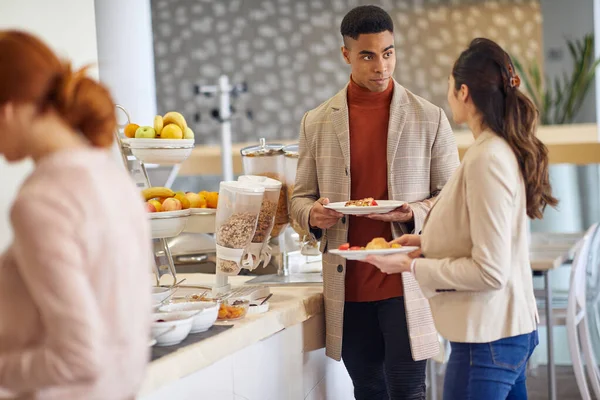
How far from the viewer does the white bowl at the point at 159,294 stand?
222cm

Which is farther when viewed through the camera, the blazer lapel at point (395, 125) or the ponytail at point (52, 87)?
the blazer lapel at point (395, 125)

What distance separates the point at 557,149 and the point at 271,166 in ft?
10.6

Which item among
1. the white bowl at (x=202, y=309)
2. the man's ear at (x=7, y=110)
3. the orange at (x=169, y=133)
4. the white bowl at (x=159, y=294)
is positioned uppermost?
the man's ear at (x=7, y=110)

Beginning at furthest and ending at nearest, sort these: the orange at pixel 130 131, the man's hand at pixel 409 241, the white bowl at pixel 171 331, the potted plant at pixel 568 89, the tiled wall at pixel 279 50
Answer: the tiled wall at pixel 279 50
the potted plant at pixel 568 89
the orange at pixel 130 131
the man's hand at pixel 409 241
the white bowl at pixel 171 331

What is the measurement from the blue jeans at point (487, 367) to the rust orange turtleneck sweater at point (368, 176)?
0.55 m

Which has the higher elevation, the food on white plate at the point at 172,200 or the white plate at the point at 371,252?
the food on white plate at the point at 172,200

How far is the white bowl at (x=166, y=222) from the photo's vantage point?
2.27m

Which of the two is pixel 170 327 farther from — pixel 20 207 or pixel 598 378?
pixel 598 378

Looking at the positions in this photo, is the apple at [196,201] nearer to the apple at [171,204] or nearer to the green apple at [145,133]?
the apple at [171,204]

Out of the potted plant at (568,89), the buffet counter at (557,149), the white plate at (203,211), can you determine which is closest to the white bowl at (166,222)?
the white plate at (203,211)

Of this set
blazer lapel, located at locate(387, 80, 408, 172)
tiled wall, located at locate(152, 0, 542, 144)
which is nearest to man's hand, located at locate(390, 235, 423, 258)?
blazer lapel, located at locate(387, 80, 408, 172)

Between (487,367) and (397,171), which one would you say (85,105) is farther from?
(397,171)

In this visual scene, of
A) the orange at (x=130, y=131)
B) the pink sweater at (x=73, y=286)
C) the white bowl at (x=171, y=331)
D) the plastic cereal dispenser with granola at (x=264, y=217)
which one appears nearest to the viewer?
the pink sweater at (x=73, y=286)

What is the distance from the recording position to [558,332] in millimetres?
5289
